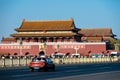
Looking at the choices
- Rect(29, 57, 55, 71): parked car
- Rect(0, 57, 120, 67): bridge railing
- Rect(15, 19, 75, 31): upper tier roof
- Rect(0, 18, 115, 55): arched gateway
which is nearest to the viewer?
Rect(29, 57, 55, 71): parked car

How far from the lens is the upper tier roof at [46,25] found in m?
103

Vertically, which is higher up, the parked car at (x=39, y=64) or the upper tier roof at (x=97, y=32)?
the upper tier roof at (x=97, y=32)

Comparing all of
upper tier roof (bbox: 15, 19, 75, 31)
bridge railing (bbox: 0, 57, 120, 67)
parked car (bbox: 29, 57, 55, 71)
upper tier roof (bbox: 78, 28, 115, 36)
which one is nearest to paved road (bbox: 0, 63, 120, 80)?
parked car (bbox: 29, 57, 55, 71)

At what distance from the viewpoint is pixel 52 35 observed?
4018 inches

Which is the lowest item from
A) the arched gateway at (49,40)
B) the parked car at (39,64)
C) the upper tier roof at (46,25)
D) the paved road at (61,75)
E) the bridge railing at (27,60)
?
the paved road at (61,75)

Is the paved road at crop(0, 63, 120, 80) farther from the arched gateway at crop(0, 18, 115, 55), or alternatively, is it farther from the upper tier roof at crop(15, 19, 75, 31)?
the upper tier roof at crop(15, 19, 75, 31)

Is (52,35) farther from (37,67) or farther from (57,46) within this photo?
(37,67)

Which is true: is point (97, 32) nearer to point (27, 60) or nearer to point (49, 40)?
point (49, 40)

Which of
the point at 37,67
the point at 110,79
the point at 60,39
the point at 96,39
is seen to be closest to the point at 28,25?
the point at 60,39

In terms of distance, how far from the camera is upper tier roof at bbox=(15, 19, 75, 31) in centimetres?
10325

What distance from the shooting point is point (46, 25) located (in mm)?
105312

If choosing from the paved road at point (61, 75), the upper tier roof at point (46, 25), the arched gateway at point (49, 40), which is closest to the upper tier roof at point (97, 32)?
the arched gateway at point (49, 40)

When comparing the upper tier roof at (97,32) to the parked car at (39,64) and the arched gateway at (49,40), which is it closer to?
the arched gateway at (49,40)

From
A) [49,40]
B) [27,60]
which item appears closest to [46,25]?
[49,40]
